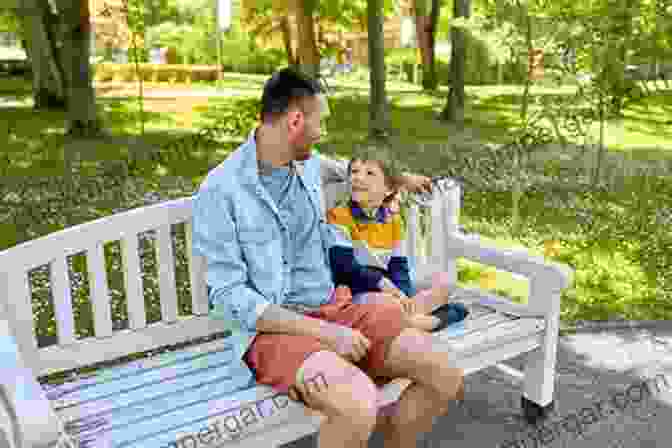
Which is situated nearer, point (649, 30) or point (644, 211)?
point (649, 30)

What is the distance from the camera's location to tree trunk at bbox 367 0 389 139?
43.9ft

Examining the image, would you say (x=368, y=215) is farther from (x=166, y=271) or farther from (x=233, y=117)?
(x=233, y=117)

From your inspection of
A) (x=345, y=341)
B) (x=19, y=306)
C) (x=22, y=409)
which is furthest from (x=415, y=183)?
(x=22, y=409)

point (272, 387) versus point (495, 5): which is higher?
point (495, 5)

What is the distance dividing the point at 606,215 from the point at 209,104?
487 inches

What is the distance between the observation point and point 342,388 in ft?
8.84

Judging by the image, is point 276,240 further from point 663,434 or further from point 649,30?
point 649,30

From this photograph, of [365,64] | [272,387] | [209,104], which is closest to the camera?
[272,387]

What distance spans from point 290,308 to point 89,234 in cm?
87

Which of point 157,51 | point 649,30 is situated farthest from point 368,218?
point 157,51

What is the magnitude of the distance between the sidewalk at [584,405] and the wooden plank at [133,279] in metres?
1.10

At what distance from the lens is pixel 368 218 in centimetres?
357

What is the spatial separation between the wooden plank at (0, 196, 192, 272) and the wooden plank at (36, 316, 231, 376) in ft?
1.27

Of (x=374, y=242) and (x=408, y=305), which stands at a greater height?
(x=374, y=242)
